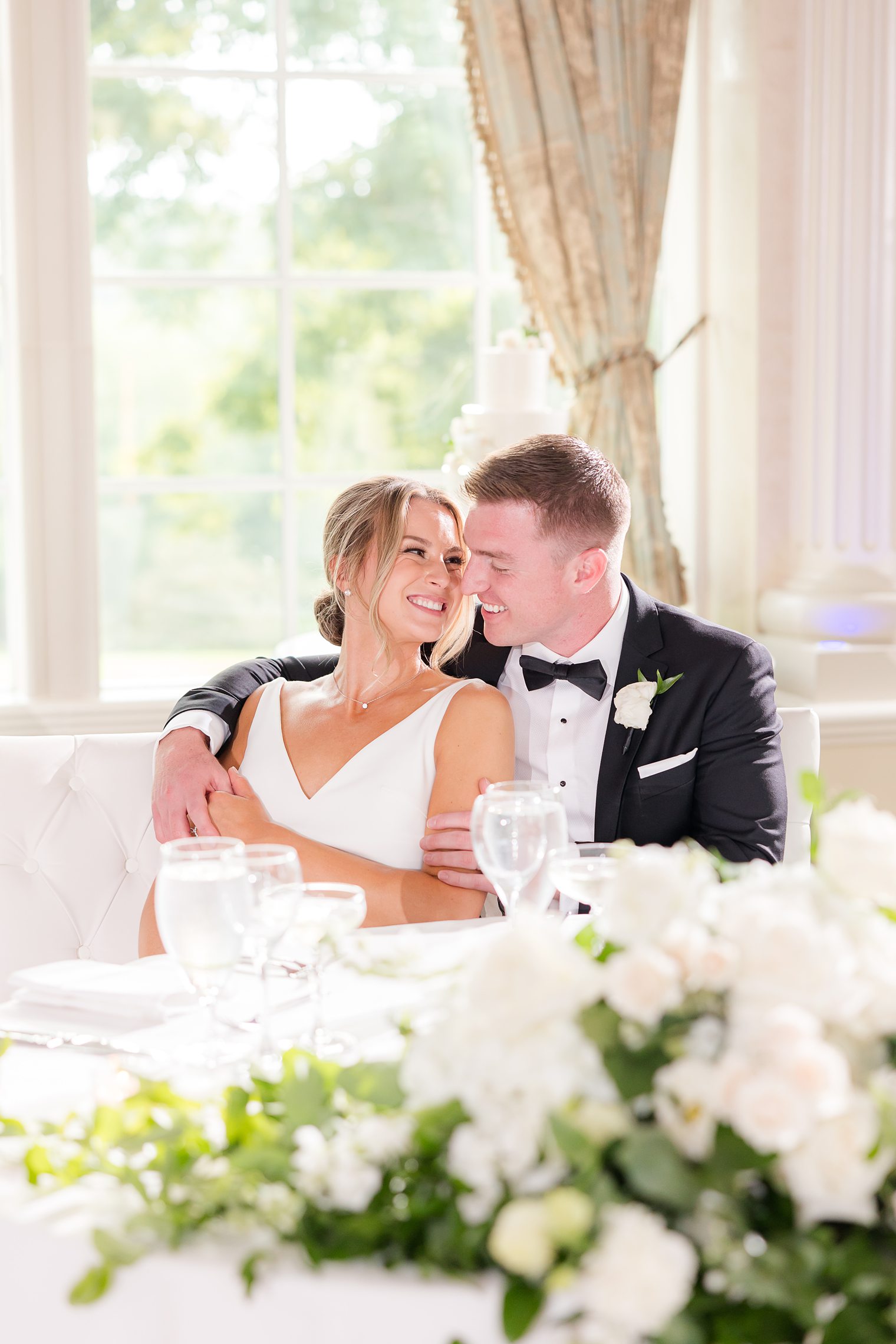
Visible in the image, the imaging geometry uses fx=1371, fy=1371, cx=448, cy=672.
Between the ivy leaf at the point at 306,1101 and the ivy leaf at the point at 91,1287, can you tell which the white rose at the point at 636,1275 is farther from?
the ivy leaf at the point at 91,1287

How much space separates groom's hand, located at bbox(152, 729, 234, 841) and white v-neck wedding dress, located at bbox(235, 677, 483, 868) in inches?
3.8

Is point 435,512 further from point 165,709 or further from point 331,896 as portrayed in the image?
point 165,709

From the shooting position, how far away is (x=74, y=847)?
2.17 metres

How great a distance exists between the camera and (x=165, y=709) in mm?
3451

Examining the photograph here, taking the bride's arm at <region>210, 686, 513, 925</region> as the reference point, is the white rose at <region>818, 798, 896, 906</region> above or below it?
above

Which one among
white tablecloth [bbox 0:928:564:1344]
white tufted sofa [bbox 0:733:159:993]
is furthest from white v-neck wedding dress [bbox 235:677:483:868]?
white tablecloth [bbox 0:928:564:1344]

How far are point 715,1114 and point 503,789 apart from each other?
0.70m

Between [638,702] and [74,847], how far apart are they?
0.92 metres

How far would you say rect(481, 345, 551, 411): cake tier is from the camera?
3.38 metres

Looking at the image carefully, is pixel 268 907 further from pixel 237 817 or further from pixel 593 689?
pixel 593 689

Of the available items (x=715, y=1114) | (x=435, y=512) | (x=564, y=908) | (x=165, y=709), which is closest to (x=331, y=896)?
(x=715, y=1114)

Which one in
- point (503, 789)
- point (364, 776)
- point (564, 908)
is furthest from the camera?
point (364, 776)

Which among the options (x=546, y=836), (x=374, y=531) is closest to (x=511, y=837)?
(x=546, y=836)

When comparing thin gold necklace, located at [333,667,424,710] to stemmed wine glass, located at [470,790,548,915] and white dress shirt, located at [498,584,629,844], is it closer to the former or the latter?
white dress shirt, located at [498,584,629,844]
